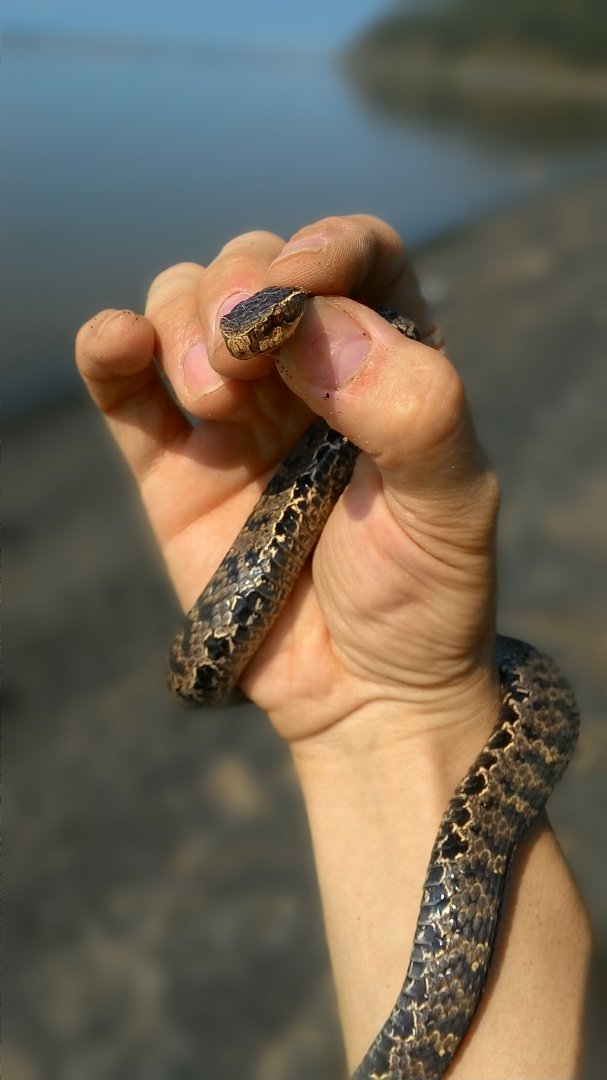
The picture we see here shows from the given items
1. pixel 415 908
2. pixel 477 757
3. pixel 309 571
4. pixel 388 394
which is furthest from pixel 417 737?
pixel 388 394

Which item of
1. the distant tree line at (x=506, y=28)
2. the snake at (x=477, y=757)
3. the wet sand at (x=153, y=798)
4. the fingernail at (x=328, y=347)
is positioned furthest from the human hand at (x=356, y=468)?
the distant tree line at (x=506, y=28)

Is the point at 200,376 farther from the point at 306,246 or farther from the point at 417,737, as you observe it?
the point at 417,737

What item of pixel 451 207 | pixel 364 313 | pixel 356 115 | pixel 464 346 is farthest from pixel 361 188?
pixel 364 313

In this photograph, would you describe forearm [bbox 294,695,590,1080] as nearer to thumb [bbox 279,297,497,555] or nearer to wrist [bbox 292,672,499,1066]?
wrist [bbox 292,672,499,1066]

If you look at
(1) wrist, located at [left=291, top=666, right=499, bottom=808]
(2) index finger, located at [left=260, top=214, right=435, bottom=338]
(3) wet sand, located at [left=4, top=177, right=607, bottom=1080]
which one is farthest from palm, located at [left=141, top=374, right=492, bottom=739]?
(3) wet sand, located at [left=4, top=177, right=607, bottom=1080]

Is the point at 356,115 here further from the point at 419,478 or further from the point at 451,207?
the point at 419,478

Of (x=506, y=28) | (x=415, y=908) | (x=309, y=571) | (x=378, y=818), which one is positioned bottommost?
(x=506, y=28)

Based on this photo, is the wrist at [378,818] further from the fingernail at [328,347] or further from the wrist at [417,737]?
the fingernail at [328,347]

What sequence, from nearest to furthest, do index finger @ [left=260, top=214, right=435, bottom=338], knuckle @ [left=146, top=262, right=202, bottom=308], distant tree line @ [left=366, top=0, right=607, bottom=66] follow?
index finger @ [left=260, top=214, right=435, bottom=338] → knuckle @ [left=146, top=262, right=202, bottom=308] → distant tree line @ [left=366, top=0, right=607, bottom=66]
